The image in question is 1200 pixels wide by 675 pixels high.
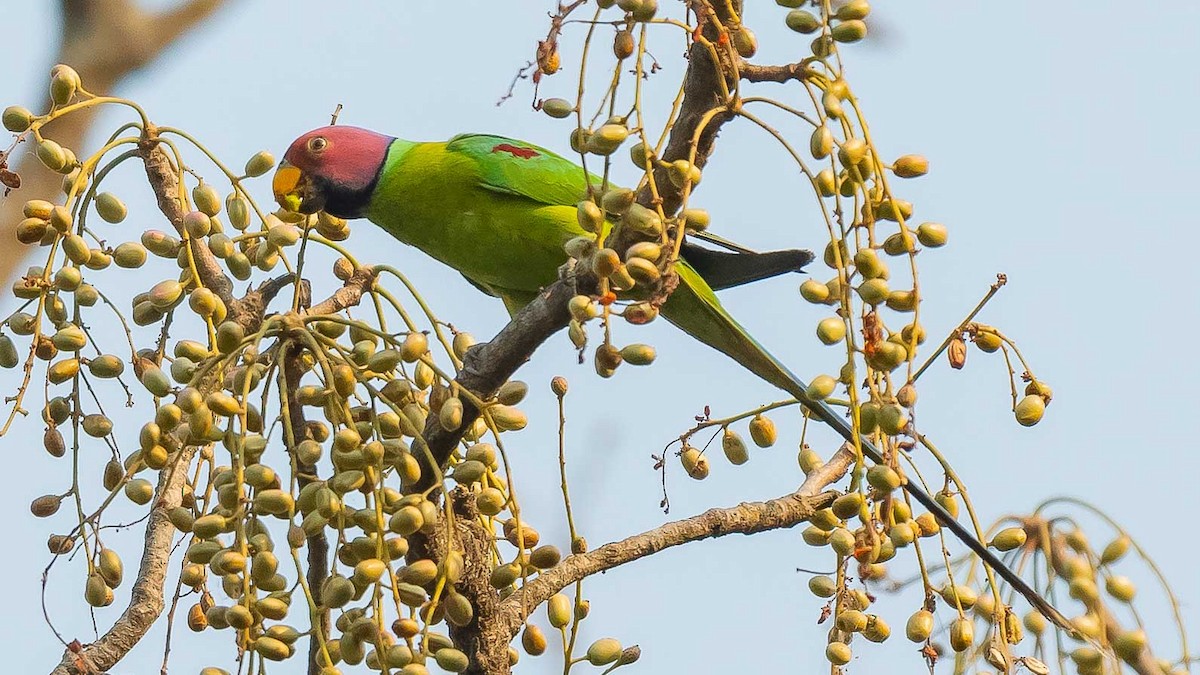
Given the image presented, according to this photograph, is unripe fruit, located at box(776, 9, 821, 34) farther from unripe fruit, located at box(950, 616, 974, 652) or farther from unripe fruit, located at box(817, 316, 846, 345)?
unripe fruit, located at box(950, 616, 974, 652)

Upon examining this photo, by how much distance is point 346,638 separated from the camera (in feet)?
5.32

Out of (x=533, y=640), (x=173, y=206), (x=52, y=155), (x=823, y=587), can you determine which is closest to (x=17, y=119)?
(x=52, y=155)

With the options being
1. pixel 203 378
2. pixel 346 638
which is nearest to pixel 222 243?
pixel 203 378

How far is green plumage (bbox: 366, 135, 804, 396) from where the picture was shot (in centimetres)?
335

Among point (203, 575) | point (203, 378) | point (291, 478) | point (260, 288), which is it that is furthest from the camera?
point (260, 288)

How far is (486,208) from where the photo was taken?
3473mm

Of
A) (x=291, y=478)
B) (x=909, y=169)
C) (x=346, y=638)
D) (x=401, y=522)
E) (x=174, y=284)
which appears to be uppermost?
(x=174, y=284)

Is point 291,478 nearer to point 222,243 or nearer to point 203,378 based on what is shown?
point 203,378

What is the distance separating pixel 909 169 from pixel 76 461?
131 centimetres

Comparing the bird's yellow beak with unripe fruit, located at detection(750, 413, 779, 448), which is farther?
the bird's yellow beak

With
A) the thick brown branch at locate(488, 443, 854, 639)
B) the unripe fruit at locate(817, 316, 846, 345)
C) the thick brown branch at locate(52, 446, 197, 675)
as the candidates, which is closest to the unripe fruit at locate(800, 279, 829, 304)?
the unripe fruit at locate(817, 316, 846, 345)

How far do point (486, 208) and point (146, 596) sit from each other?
4.84ft

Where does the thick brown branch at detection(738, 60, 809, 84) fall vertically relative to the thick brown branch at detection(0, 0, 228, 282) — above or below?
below

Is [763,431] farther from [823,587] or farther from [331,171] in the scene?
[331,171]
